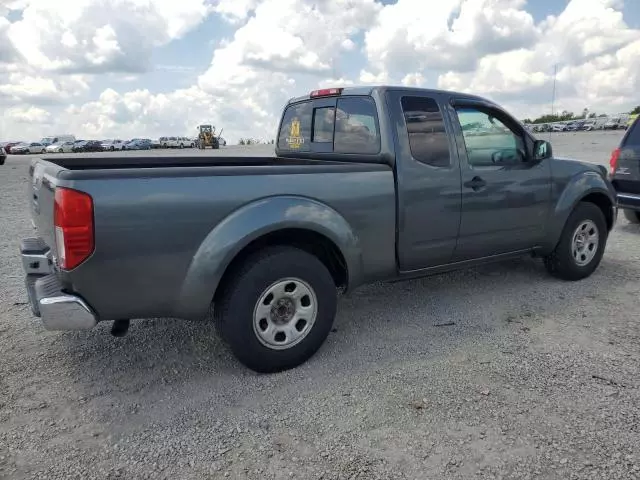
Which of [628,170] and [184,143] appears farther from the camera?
[184,143]

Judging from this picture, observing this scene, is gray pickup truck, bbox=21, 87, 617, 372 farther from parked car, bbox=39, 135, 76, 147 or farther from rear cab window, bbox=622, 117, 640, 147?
parked car, bbox=39, 135, 76, 147

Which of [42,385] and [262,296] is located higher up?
[262,296]

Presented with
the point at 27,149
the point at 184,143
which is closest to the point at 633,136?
the point at 27,149

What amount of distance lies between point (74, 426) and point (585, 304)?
4181 mm

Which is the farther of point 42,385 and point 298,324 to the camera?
point 298,324

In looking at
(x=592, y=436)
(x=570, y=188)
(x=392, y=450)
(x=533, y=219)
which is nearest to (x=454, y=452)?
(x=392, y=450)

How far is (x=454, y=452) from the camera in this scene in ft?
8.71

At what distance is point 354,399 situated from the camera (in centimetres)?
317

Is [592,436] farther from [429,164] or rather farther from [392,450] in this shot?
[429,164]

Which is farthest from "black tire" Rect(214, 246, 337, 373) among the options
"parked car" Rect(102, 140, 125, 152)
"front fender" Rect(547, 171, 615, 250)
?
"parked car" Rect(102, 140, 125, 152)

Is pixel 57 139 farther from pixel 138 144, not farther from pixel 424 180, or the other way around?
pixel 424 180

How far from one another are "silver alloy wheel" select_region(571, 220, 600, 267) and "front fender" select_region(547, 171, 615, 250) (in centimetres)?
31

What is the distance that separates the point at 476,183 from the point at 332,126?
1.30 metres

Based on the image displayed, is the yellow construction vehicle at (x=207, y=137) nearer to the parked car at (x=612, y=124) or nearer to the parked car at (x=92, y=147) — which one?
the parked car at (x=92, y=147)
